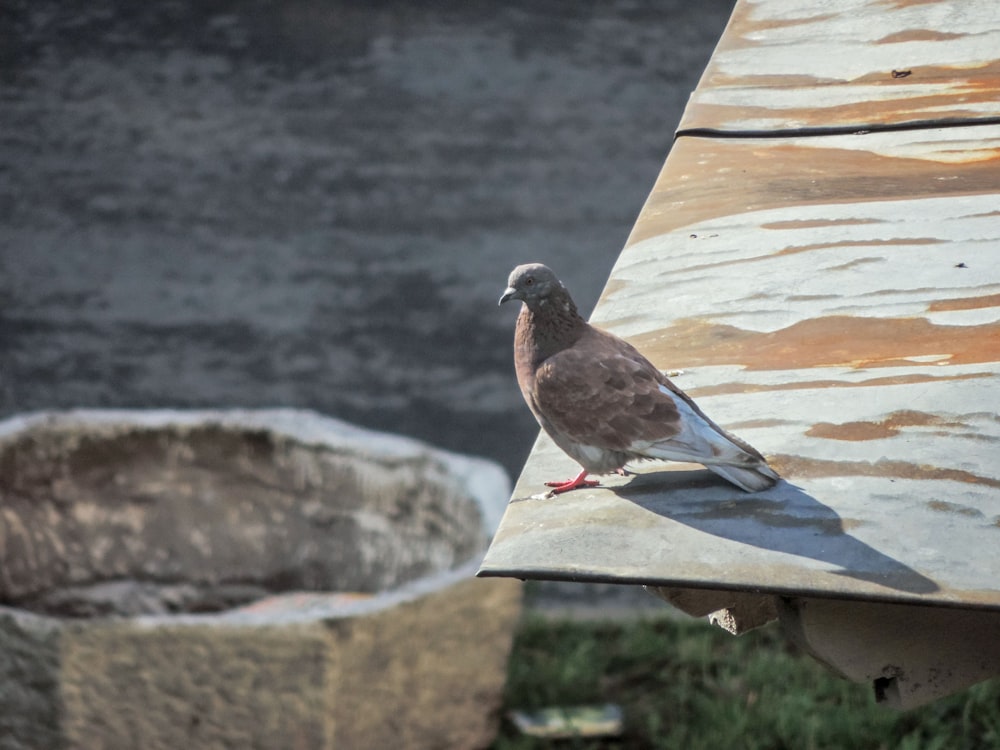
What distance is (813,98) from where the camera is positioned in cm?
194

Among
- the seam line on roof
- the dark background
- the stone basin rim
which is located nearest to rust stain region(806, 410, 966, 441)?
the seam line on roof

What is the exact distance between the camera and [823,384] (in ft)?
4.31

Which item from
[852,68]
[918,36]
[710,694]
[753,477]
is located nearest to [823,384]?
[753,477]

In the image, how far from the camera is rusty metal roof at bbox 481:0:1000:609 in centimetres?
109

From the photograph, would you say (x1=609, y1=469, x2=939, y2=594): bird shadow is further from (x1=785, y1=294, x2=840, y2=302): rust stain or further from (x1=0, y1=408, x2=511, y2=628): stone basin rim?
(x1=0, y1=408, x2=511, y2=628): stone basin rim

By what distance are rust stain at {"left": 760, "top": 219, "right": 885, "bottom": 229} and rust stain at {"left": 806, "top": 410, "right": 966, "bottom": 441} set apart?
419 mm

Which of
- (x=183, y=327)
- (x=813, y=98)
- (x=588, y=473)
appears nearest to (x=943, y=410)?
(x=588, y=473)

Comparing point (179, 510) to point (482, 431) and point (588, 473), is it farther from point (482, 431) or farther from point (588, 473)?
point (588, 473)

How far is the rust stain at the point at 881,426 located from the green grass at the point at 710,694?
6.47ft

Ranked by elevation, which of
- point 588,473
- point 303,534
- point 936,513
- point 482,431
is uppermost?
point 936,513

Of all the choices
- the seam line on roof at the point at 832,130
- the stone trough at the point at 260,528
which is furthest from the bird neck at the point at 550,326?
the stone trough at the point at 260,528

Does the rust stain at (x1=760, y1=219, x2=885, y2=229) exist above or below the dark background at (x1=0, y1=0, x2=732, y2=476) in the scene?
above

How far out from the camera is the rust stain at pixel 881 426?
1.21 m

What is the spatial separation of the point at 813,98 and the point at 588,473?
84 centimetres
